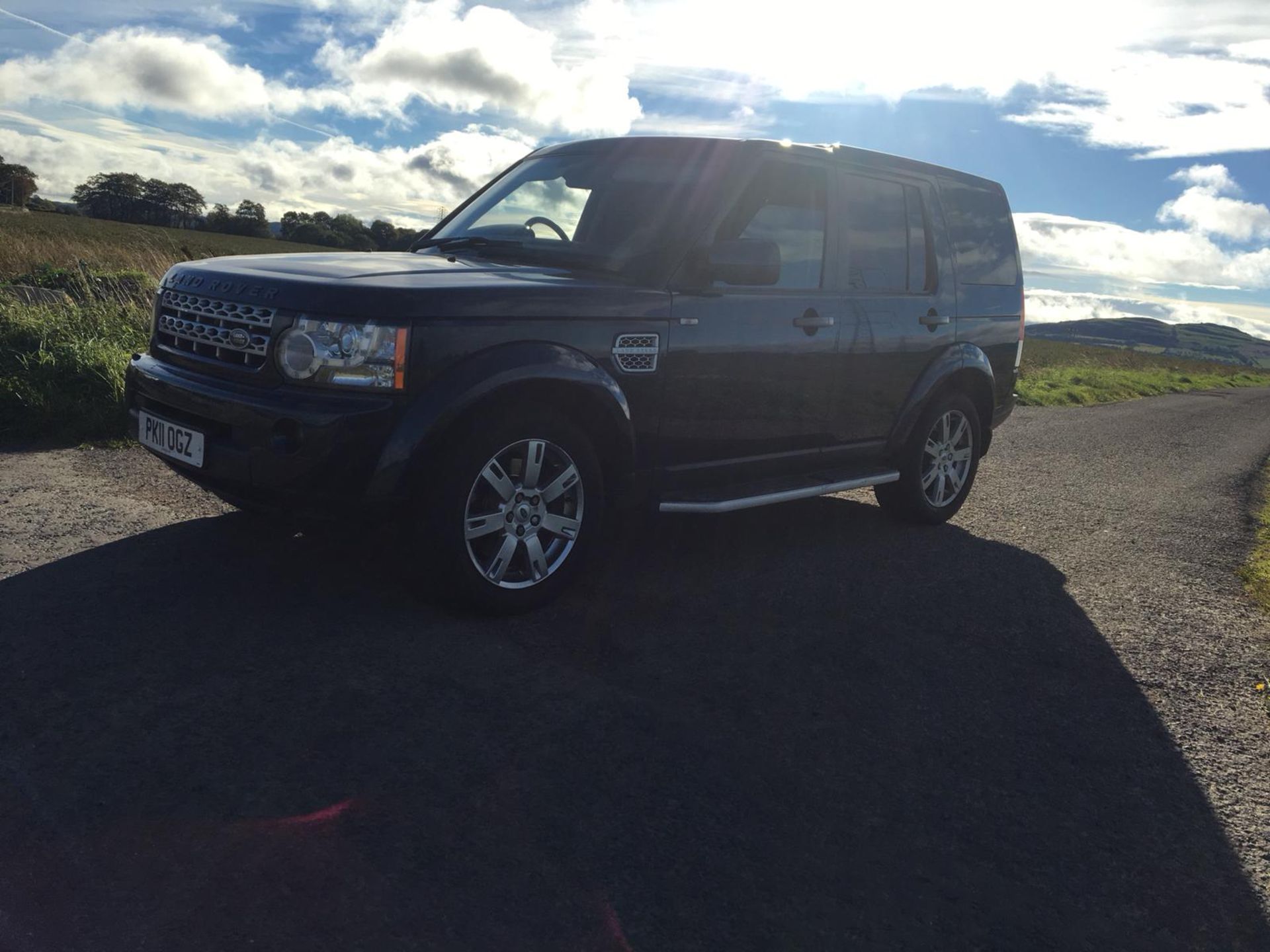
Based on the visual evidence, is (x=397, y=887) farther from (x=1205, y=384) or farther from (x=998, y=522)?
(x=1205, y=384)

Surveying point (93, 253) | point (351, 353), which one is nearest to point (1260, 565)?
point (351, 353)

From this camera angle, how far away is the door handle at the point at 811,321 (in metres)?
4.96

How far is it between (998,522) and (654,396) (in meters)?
3.57

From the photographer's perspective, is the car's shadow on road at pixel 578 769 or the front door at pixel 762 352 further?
the front door at pixel 762 352

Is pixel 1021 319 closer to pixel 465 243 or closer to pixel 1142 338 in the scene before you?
pixel 465 243

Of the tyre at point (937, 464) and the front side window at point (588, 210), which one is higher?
the front side window at point (588, 210)

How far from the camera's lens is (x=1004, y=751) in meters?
3.39

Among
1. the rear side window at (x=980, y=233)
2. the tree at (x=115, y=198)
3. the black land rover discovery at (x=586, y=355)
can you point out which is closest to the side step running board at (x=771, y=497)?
the black land rover discovery at (x=586, y=355)

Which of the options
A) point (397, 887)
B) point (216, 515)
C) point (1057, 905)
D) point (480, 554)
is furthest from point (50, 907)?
point (216, 515)

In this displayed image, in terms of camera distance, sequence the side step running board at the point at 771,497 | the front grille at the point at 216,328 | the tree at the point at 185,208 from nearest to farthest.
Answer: the front grille at the point at 216,328 → the side step running board at the point at 771,497 → the tree at the point at 185,208

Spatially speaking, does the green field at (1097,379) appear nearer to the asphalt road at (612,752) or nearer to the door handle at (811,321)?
the door handle at (811,321)

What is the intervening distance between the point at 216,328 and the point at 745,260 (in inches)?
83.1

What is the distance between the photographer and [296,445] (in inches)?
139

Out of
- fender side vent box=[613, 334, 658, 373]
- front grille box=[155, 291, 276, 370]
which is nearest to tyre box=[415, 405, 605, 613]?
fender side vent box=[613, 334, 658, 373]
